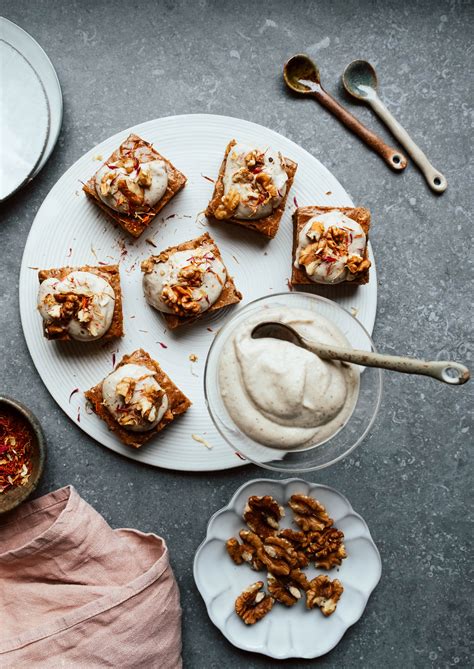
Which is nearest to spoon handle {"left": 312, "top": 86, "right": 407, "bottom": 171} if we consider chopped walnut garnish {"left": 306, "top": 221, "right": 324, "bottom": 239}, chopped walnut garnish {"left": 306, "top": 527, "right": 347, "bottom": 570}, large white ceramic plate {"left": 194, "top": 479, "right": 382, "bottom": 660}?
chopped walnut garnish {"left": 306, "top": 221, "right": 324, "bottom": 239}

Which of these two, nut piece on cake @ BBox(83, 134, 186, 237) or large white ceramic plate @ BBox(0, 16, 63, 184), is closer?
nut piece on cake @ BBox(83, 134, 186, 237)

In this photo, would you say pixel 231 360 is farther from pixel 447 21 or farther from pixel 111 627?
pixel 447 21

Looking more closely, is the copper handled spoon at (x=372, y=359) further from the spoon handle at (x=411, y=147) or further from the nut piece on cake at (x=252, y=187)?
the spoon handle at (x=411, y=147)

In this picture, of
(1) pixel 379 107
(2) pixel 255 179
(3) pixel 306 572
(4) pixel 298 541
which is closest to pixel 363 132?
(1) pixel 379 107

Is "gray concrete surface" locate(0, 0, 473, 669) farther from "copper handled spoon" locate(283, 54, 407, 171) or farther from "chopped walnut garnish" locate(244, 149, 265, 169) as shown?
"chopped walnut garnish" locate(244, 149, 265, 169)

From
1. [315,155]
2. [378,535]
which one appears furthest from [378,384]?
[315,155]
